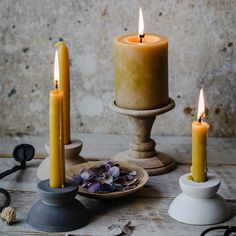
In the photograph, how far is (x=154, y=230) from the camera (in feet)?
2.93

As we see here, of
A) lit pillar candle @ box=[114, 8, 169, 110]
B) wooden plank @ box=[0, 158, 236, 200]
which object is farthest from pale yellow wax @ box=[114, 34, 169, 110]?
wooden plank @ box=[0, 158, 236, 200]

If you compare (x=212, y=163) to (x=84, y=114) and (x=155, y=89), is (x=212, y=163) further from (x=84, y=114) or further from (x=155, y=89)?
(x=84, y=114)

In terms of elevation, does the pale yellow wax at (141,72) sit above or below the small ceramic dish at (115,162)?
above

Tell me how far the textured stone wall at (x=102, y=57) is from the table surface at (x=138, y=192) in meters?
0.04

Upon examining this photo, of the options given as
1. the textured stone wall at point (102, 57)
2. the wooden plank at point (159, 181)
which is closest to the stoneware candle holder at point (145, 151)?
the wooden plank at point (159, 181)

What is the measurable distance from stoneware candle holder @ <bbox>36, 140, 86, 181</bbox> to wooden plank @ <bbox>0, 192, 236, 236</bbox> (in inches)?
2.1

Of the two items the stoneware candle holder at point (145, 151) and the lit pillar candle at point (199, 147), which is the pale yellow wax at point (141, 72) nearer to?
the stoneware candle holder at point (145, 151)

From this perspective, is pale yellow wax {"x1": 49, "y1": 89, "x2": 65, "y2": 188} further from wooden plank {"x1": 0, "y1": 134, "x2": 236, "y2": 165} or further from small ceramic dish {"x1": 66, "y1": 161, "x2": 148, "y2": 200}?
wooden plank {"x1": 0, "y1": 134, "x2": 236, "y2": 165}

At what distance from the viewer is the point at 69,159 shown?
105 centimetres

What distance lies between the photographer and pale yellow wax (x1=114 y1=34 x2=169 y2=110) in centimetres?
104

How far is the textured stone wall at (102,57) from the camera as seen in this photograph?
1197 millimetres

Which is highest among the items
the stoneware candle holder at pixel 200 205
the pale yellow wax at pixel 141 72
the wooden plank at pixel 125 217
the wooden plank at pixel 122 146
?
the pale yellow wax at pixel 141 72

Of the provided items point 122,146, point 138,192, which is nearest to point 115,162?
point 138,192

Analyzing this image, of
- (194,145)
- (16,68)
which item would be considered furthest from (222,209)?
(16,68)
